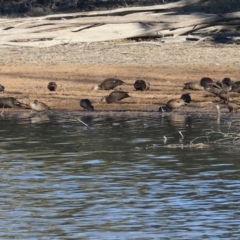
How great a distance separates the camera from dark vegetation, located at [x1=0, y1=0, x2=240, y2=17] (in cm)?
2327

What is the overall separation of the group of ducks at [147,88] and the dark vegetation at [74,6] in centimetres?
803

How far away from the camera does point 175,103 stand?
44.5 ft

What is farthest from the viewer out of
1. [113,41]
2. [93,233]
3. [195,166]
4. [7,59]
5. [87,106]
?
[113,41]

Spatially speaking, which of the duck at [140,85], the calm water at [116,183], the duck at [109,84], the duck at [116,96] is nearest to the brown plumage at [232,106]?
the calm water at [116,183]

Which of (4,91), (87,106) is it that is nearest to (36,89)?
(4,91)

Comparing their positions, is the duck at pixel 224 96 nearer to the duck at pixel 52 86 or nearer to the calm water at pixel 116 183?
the calm water at pixel 116 183

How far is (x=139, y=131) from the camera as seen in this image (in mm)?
11742

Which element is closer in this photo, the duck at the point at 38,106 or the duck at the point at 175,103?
the duck at the point at 175,103

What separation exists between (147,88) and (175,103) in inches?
74.9

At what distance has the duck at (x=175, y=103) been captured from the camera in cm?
1357

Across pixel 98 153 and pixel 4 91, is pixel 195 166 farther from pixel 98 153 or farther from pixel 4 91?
pixel 4 91

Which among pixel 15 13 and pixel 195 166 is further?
pixel 15 13

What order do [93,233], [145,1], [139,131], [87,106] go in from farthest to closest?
[145,1], [87,106], [139,131], [93,233]

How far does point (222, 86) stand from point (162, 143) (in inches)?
163
